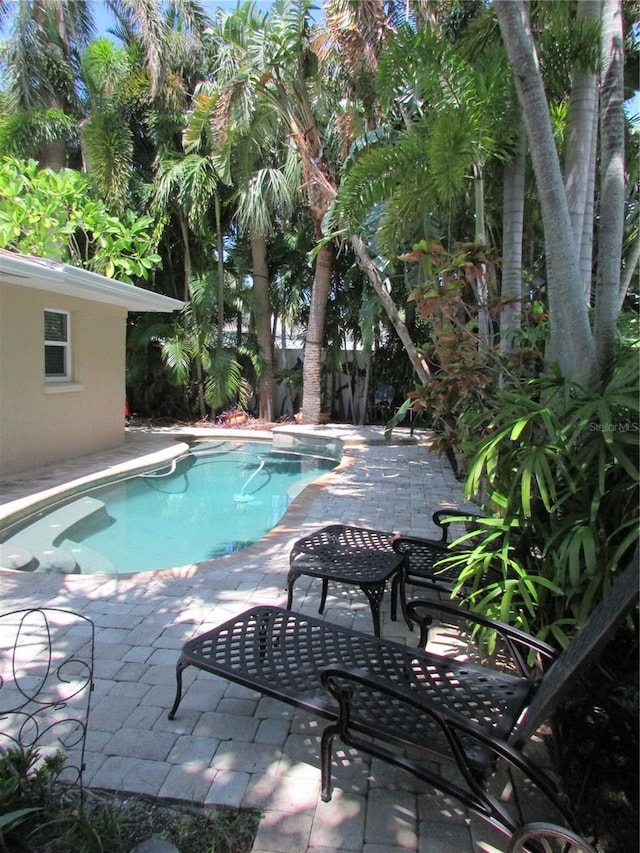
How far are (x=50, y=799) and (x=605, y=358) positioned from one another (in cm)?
332

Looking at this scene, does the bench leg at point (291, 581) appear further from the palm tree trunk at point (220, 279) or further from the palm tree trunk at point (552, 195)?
the palm tree trunk at point (220, 279)

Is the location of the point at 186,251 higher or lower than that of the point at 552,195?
higher

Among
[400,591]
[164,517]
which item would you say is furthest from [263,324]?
[400,591]

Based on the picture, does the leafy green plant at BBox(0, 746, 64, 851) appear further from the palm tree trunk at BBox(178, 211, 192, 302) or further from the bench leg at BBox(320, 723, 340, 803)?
the palm tree trunk at BBox(178, 211, 192, 302)

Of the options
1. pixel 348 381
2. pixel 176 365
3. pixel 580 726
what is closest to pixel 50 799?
pixel 580 726

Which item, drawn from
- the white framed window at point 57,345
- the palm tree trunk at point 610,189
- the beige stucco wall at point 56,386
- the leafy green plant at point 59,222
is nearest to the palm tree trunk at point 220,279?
the leafy green plant at point 59,222

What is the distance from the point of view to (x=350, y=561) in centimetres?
373

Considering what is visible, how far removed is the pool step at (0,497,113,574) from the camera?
5.64 metres

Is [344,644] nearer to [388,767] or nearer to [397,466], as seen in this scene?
[388,767]

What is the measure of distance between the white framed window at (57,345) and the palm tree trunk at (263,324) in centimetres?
584

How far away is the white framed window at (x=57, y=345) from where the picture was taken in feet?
30.3

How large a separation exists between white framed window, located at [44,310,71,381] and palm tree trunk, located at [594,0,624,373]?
859cm

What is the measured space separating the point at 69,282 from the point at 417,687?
7183 mm

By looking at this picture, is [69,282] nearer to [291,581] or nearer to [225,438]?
[291,581]
